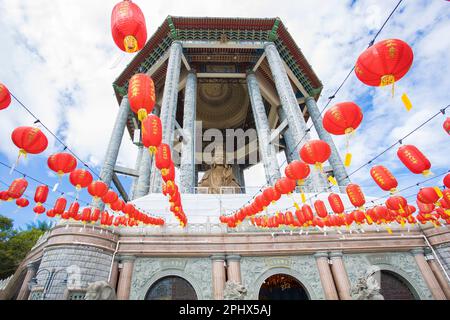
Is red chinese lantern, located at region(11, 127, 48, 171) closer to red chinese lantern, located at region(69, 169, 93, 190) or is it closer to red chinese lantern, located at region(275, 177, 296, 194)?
red chinese lantern, located at region(69, 169, 93, 190)

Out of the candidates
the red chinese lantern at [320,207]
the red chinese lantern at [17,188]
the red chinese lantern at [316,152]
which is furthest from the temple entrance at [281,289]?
the red chinese lantern at [17,188]

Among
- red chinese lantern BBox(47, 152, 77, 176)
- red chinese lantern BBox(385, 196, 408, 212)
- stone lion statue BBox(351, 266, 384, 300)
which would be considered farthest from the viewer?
red chinese lantern BBox(385, 196, 408, 212)

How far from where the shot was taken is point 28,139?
469 cm

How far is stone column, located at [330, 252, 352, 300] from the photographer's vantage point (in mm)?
8211

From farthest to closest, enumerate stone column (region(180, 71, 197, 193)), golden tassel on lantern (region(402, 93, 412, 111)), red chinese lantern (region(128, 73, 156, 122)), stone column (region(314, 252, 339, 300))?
stone column (region(180, 71, 197, 193)) → stone column (region(314, 252, 339, 300)) → red chinese lantern (region(128, 73, 156, 122)) → golden tassel on lantern (region(402, 93, 412, 111))

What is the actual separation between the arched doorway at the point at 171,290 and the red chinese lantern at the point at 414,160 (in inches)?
313

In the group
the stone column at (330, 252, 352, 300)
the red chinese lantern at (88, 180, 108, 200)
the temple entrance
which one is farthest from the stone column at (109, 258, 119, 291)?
the stone column at (330, 252, 352, 300)

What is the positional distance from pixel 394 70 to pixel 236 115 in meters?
21.4

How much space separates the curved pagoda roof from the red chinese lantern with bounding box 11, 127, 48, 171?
45.7 ft

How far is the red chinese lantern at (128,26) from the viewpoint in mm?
3297

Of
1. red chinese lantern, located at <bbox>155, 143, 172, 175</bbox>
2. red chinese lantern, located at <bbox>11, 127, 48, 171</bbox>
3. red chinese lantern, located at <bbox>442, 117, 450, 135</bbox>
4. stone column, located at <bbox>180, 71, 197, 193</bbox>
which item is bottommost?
red chinese lantern, located at <bbox>442, 117, 450, 135</bbox>

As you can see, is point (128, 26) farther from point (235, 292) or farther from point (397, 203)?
point (397, 203)

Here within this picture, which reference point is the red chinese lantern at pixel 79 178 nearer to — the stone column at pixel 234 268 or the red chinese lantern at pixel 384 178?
→ the stone column at pixel 234 268
